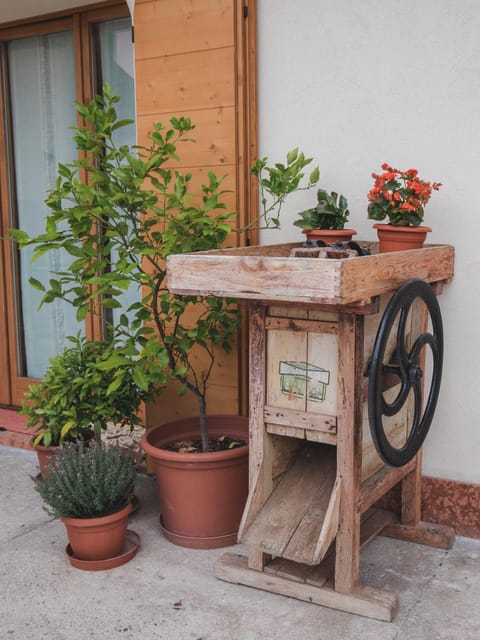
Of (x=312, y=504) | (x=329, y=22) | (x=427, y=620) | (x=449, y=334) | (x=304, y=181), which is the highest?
(x=329, y=22)

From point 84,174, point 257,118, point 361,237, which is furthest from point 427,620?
point 84,174

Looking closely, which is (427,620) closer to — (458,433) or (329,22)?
(458,433)

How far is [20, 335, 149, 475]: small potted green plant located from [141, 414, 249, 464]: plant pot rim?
20 centimetres

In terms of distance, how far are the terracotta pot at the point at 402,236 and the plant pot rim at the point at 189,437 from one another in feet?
3.10

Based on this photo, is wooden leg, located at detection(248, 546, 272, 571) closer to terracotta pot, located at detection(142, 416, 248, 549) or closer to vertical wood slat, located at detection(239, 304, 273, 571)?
vertical wood slat, located at detection(239, 304, 273, 571)

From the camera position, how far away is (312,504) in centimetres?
255

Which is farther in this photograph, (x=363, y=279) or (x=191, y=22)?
(x=191, y=22)

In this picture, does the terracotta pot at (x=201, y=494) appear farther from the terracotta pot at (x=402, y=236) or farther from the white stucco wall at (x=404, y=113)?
the terracotta pot at (x=402, y=236)

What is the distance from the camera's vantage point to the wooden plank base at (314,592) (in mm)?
2383

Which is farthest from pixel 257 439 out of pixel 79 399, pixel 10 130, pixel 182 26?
pixel 10 130

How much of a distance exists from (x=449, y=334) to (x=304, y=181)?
862 mm

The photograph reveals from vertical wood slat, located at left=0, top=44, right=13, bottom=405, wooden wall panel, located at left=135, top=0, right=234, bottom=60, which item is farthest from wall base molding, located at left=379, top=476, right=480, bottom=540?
vertical wood slat, located at left=0, top=44, right=13, bottom=405

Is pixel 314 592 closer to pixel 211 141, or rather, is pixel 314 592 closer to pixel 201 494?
pixel 201 494

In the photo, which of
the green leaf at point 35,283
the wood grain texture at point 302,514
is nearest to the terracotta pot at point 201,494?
the wood grain texture at point 302,514
